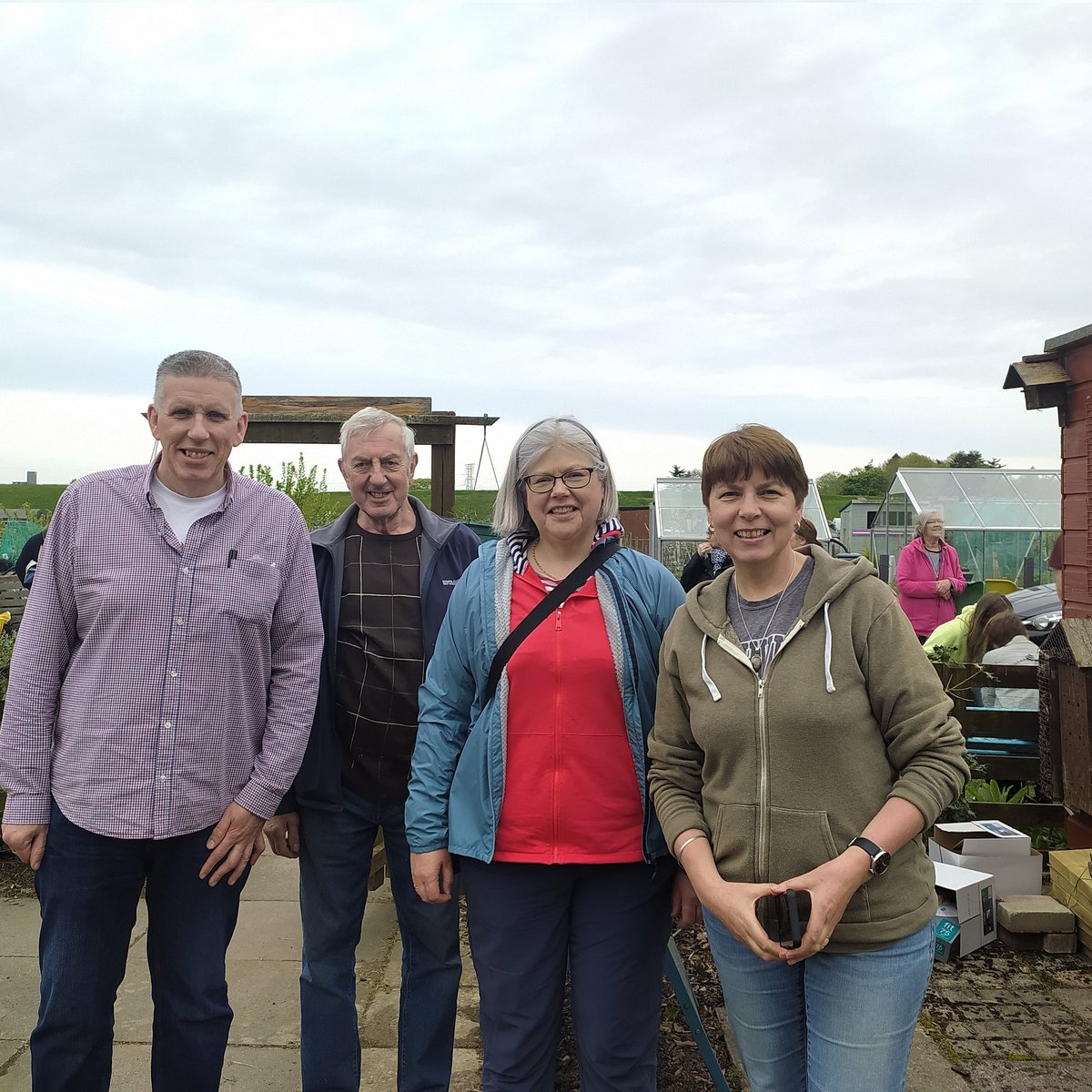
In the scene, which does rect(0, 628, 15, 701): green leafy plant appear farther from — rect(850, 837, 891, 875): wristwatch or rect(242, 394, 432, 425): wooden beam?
rect(850, 837, 891, 875): wristwatch

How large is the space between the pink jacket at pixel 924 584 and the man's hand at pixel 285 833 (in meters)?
6.96

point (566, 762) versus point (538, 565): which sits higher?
point (538, 565)

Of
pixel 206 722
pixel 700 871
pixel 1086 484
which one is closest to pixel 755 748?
pixel 700 871

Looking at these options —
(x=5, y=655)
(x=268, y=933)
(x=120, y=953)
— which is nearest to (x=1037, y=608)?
(x=268, y=933)

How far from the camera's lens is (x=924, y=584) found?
8.84 m

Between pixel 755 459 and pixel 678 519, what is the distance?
18.8 m

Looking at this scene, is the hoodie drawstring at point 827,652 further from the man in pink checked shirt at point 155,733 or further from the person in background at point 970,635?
the person in background at point 970,635

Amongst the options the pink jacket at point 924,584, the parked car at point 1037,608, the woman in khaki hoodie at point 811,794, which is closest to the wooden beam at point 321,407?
the woman in khaki hoodie at point 811,794

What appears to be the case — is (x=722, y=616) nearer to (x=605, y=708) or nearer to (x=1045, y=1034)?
(x=605, y=708)

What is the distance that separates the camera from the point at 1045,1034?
3.52 metres

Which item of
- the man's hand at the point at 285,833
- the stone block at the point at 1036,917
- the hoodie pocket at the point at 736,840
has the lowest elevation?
the stone block at the point at 1036,917

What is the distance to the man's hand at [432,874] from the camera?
7.69 feet

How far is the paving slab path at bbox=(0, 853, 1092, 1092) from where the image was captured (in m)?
3.24

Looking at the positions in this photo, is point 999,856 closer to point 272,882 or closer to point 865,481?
point 272,882
